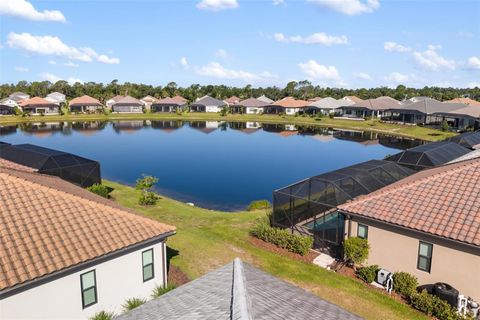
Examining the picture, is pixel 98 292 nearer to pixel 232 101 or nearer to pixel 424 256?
pixel 424 256

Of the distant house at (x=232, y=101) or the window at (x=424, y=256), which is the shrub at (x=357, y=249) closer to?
the window at (x=424, y=256)

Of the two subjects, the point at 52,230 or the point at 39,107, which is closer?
the point at 52,230

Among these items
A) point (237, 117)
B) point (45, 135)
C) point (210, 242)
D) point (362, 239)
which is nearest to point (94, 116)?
point (45, 135)

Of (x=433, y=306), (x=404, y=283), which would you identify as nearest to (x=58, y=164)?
(x=404, y=283)

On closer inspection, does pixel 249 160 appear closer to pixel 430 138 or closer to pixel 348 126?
pixel 430 138

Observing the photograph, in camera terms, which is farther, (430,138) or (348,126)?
(348,126)

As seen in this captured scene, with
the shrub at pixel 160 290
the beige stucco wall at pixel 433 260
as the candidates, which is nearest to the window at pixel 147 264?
the shrub at pixel 160 290

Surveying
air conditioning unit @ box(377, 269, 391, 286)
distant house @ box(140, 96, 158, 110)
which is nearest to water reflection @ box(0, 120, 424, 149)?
distant house @ box(140, 96, 158, 110)
